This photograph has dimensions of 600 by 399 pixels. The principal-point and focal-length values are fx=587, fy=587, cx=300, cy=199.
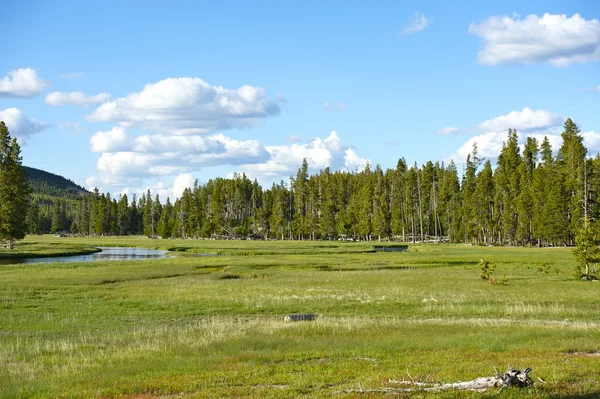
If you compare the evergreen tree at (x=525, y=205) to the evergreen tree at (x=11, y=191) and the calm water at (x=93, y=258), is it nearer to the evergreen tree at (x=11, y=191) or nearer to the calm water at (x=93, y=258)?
the calm water at (x=93, y=258)

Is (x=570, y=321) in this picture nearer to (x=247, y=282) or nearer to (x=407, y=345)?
(x=407, y=345)

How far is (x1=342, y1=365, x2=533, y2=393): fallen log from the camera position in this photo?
1382 centimetres

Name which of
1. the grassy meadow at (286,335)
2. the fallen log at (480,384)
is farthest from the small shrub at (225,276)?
the fallen log at (480,384)

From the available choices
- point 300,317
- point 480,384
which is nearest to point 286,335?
point 300,317

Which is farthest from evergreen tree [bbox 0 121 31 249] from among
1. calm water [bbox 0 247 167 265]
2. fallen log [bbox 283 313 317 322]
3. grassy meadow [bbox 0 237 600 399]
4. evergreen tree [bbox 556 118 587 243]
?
evergreen tree [bbox 556 118 587 243]

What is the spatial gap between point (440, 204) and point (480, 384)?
148494 millimetres

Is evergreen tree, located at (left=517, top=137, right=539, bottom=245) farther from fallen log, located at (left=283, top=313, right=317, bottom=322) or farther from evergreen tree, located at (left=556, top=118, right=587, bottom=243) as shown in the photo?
fallen log, located at (left=283, top=313, right=317, bottom=322)

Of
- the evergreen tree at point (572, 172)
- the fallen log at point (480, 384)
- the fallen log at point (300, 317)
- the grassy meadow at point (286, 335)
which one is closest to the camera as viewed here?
the fallen log at point (480, 384)

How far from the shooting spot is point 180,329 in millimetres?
26703

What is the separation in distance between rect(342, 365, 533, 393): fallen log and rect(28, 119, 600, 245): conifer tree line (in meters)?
90.5

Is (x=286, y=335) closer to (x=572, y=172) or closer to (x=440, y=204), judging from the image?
(x=572, y=172)

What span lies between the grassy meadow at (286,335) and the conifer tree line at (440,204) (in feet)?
206

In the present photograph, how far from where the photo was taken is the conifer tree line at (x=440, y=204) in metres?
108

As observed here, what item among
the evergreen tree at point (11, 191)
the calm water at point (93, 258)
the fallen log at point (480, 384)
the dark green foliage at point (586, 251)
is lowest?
the calm water at point (93, 258)
